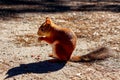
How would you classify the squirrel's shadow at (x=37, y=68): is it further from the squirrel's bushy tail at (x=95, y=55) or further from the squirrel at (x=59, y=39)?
the squirrel's bushy tail at (x=95, y=55)

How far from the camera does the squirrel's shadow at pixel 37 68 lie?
4.89 meters

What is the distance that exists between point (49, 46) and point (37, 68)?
0.99 m

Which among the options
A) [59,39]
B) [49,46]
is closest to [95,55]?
[59,39]

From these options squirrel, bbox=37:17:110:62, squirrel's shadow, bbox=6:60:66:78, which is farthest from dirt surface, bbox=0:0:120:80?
squirrel, bbox=37:17:110:62

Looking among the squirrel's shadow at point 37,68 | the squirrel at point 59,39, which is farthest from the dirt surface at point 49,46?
the squirrel at point 59,39

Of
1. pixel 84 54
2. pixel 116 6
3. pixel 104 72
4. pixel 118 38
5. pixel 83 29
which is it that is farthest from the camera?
pixel 116 6

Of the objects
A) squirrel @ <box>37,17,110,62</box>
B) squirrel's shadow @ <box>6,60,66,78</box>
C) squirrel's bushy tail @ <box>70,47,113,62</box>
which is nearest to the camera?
squirrel's shadow @ <box>6,60,66,78</box>

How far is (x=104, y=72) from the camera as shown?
5.09m

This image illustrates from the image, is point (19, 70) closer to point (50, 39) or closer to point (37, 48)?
point (50, 39)

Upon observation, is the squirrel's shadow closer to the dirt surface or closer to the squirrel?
the dirt surface

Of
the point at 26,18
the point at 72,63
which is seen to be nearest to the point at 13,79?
the point at 72,63

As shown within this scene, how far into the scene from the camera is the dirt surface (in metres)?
4.94

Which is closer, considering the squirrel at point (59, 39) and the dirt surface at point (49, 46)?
the dirt surface at point (49, 46)

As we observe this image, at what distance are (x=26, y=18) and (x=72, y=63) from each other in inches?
104
